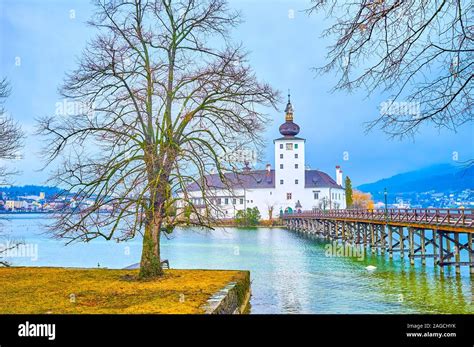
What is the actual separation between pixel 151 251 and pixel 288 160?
34871 mm

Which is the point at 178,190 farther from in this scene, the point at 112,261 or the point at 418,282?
the point at 112,261

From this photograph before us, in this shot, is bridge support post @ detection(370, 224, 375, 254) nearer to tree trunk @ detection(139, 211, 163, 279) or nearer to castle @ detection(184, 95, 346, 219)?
castle @ detection(184, 95, 346, 219)

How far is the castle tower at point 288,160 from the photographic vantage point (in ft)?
131

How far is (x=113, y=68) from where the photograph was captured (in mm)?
9289

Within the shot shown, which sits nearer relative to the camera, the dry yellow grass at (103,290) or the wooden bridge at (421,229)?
the dry yellow grass at (103,290)

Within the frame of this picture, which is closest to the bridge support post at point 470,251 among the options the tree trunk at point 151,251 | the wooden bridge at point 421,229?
the wooden bridge at point 421,229

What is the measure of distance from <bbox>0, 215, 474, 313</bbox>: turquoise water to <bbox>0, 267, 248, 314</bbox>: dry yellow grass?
946 mm

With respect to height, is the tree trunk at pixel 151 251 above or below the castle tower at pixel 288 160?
below

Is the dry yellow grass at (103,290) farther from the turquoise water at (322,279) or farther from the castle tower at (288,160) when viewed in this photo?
the castle tower at (288,160)

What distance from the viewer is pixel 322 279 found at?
16.6 m

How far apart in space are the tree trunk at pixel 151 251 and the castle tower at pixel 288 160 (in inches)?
1144

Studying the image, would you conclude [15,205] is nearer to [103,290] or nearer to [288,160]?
[103,290]
